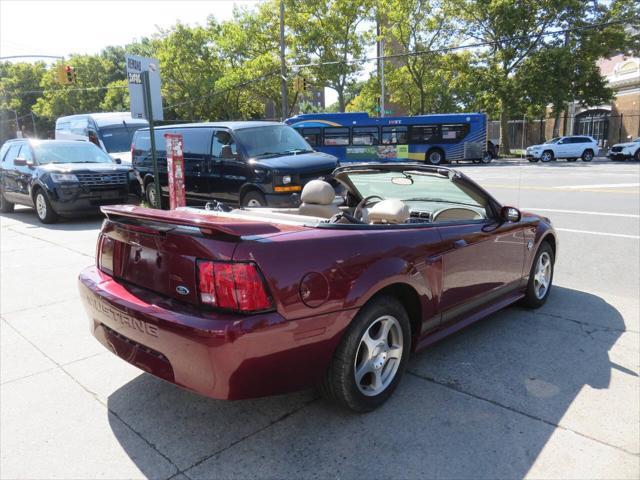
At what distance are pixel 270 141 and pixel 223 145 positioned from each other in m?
0.91

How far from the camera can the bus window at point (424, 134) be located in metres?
30.1

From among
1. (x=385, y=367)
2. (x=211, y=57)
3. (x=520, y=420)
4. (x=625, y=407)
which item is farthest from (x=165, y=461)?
(x=211, y=57)

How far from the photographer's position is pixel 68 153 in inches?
433

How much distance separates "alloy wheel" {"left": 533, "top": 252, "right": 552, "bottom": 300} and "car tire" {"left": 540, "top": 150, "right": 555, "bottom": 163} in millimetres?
31402

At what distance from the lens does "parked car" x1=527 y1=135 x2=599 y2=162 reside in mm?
32344

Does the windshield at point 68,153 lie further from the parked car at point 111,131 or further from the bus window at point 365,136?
the bus window at point 365,136

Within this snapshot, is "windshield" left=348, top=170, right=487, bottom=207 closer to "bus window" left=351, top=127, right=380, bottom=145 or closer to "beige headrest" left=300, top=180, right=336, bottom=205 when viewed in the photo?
"beige headrest" left=300, top=180, right=336, bottom=205

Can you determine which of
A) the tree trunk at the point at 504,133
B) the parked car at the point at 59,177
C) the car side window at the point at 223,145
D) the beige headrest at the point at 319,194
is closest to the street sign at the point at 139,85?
the car side window at the point at 223,145

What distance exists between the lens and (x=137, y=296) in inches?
113

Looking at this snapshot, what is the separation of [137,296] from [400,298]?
5.21 feet

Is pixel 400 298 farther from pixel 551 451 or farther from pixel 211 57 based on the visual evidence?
pixel 211 57

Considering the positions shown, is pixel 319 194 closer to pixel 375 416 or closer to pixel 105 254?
pixel 105 254

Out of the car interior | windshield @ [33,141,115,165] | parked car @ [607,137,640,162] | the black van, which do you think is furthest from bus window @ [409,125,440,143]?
the car interior

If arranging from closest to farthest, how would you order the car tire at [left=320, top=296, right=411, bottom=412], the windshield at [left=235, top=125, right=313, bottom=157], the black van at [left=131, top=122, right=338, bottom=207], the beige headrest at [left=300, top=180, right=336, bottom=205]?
the car tire at [left=320, top=296, right=411, bottom=412], the beige headrest at [left=300, top=180, right=336, bottom=205], the black van at [left=131, top=122, right=338, bottom=207], the windshield at [left=235, top=125, right=313, bottom=157]
